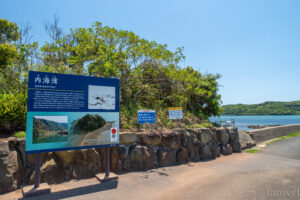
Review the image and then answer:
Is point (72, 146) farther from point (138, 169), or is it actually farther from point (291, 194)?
point (291, 194)

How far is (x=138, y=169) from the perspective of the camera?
19.5 ft

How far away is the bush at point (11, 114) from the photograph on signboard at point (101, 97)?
6.87 ft

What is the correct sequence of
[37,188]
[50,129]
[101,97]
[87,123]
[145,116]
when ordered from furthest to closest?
[145,116]
[101,97]
[87,123]
[50,129]
[37,188]

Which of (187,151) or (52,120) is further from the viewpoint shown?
(187,151)

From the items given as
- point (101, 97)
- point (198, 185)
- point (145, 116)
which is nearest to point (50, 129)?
point (101, 97)

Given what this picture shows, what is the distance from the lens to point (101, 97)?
5.09m

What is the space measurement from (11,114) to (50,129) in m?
1.64

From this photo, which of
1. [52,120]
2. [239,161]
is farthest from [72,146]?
[239,161]

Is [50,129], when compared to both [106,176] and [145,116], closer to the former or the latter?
[106,176]

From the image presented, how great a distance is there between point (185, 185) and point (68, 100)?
364cm

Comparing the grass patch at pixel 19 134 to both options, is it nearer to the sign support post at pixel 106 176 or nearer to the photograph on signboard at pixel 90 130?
the photograph on signboard at pixel 90 130

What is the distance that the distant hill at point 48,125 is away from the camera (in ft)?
13.5

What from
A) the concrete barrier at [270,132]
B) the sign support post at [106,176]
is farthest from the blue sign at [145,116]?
the concrete barrier at [270,132]

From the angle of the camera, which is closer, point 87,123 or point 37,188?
point 37,188
